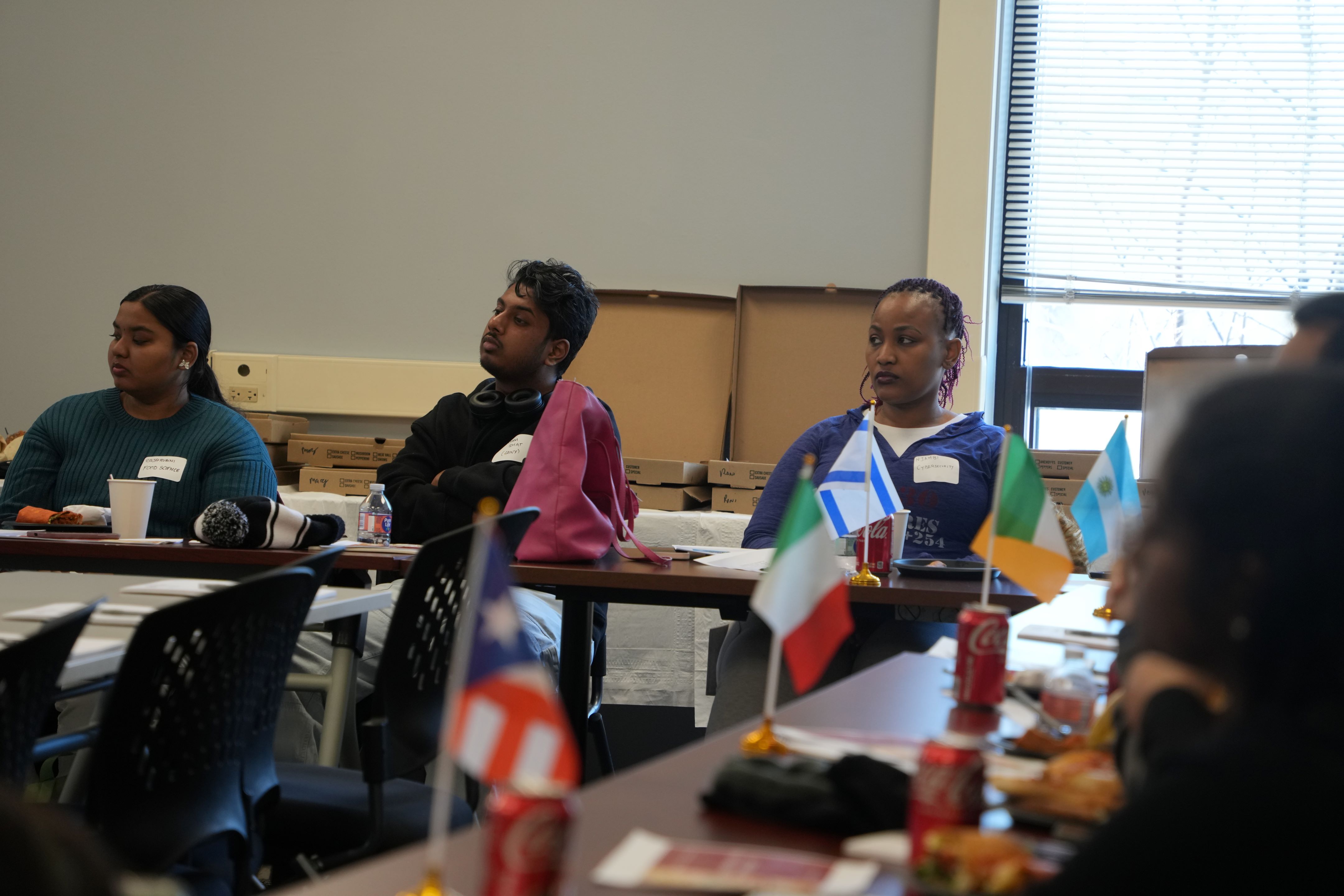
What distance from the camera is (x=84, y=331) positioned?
470 cm

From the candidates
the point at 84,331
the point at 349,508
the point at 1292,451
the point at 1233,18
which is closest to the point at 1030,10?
the point at 1233,18

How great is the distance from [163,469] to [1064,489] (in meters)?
2.73

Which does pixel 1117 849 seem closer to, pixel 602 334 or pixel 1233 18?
pixel 602 334

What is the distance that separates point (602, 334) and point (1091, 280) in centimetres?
190

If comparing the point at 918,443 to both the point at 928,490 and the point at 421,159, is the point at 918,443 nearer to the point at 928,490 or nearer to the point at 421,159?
the point at 928,490

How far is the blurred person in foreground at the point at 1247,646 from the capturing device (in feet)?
1.94

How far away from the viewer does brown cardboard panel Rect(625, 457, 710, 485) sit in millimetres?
3936

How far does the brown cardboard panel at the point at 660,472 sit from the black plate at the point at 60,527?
1.70 metres

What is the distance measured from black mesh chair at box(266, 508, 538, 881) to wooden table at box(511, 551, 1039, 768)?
0.62m

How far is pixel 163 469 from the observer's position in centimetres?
304

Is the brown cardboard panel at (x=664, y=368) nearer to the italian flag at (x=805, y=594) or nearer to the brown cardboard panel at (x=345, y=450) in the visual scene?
the brown cardboard panel at (x=345, y=450)

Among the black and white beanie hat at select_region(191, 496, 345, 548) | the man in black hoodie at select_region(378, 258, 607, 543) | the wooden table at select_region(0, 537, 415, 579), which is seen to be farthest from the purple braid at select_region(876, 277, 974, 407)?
the black and white beanie hat at select_region(191, 496, 345, 548)

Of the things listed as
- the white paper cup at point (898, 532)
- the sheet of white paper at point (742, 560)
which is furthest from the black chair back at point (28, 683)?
the white paper cup at point (898, 532)

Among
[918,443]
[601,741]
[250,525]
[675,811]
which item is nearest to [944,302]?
[918,443]
